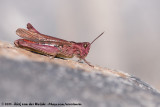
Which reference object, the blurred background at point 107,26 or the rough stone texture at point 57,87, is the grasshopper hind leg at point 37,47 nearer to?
the rough stone texture at point 57,87

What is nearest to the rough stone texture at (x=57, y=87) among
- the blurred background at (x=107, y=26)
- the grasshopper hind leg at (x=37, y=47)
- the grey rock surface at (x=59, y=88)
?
the grey rock surface at (x=59, y=88)

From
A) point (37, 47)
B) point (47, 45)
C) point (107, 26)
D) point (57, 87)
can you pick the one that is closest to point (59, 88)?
point (57, 87)

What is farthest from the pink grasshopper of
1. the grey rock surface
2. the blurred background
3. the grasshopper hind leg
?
the blurred background

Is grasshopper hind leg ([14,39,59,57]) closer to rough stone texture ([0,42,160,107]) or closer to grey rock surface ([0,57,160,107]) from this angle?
rough stone texture ([0,42,160,107])

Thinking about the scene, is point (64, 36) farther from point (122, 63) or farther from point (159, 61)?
point (159, 61)

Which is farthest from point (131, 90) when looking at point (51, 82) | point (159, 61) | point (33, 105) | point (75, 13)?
point (75, 13)

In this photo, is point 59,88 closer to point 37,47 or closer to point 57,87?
point 57,87
